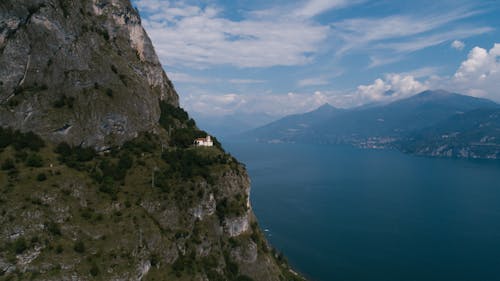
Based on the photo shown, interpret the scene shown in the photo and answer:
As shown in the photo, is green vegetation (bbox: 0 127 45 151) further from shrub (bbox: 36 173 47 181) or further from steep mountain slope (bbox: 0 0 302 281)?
shrub (bbox: 36 173 47 181)

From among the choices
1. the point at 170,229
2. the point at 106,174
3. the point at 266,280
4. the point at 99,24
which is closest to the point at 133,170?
the point at 106,174

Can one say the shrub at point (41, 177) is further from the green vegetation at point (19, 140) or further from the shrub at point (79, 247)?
the shrub at point (79, 247)

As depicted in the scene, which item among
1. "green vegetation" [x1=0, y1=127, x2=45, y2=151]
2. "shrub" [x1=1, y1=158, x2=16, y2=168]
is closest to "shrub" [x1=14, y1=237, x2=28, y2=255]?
"shrub" [x1=1, y1=158, x2=16, y2=168]

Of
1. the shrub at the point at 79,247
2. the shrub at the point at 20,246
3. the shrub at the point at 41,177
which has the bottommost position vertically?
the shrub at the point at 79,247

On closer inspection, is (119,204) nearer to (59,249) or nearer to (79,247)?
(79,247)

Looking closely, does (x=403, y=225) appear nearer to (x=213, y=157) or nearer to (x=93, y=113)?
(x=213, y=157)

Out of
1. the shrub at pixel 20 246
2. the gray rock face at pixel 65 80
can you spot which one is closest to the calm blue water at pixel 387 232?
the gray rock face at pixel 65 80

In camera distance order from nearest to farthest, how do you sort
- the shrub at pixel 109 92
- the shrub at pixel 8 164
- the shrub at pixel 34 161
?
1. the shrub at pixel 8 164
2. the shrub at pixel 34 161
3. the shrub at pixel 109 92
